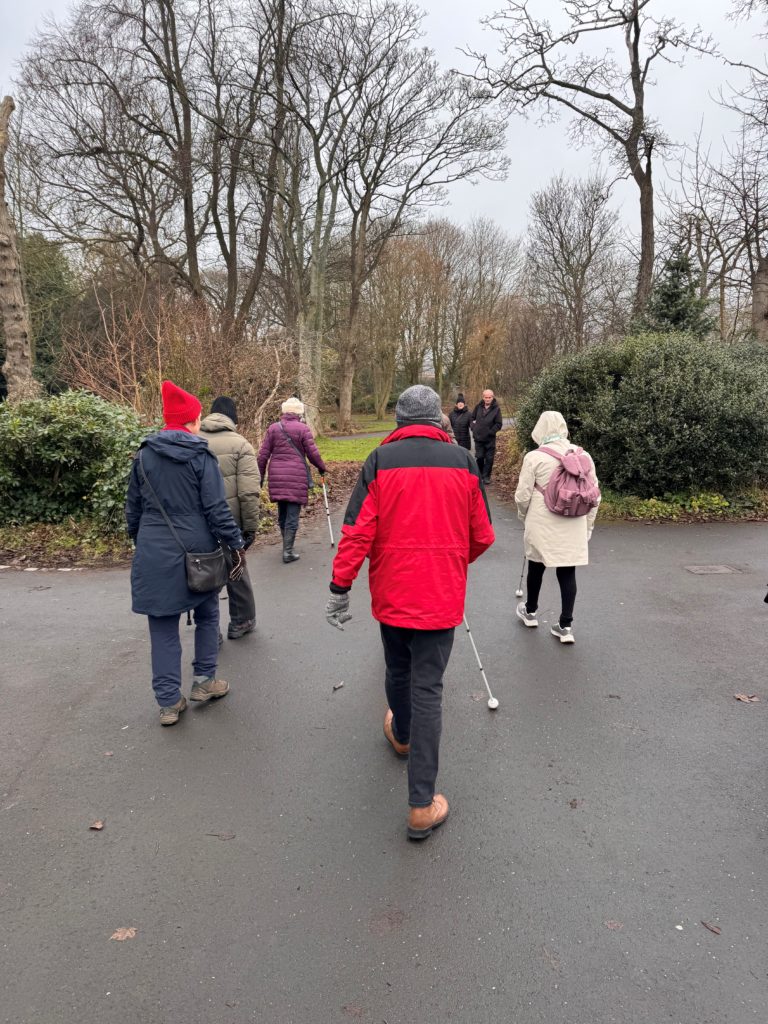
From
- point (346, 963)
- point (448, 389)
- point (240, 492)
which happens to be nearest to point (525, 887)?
point (346, 963)

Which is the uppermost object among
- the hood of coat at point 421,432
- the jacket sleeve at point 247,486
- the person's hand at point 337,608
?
the hood of coat at point 421,432

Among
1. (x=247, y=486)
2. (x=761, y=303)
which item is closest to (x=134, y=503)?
(x=247, y=486)

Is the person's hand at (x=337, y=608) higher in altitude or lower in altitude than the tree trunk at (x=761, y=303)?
lower

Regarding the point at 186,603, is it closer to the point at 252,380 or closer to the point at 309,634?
the point at 309,634

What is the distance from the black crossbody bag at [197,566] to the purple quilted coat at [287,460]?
127 inches

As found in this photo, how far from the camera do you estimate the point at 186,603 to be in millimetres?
3588

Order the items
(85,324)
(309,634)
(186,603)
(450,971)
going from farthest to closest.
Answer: (85,324), (309,634), (186,603), (450,971)

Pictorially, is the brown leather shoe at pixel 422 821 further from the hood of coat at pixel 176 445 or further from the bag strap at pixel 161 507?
the hood of coat at pixel 176 445

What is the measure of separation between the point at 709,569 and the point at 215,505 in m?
5.76

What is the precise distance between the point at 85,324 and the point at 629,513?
19974 mm

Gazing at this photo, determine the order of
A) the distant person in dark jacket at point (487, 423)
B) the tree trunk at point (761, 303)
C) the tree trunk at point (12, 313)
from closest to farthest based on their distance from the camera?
the tree trunk at point (12, 313), the distant person in dark jacket at point (487, 423), the tree trunk at point (761, 303)

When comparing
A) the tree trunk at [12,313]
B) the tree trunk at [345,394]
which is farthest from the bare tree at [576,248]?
the tree trunk at [12,313]

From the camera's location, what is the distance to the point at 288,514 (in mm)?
7184

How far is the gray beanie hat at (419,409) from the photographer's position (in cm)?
279
